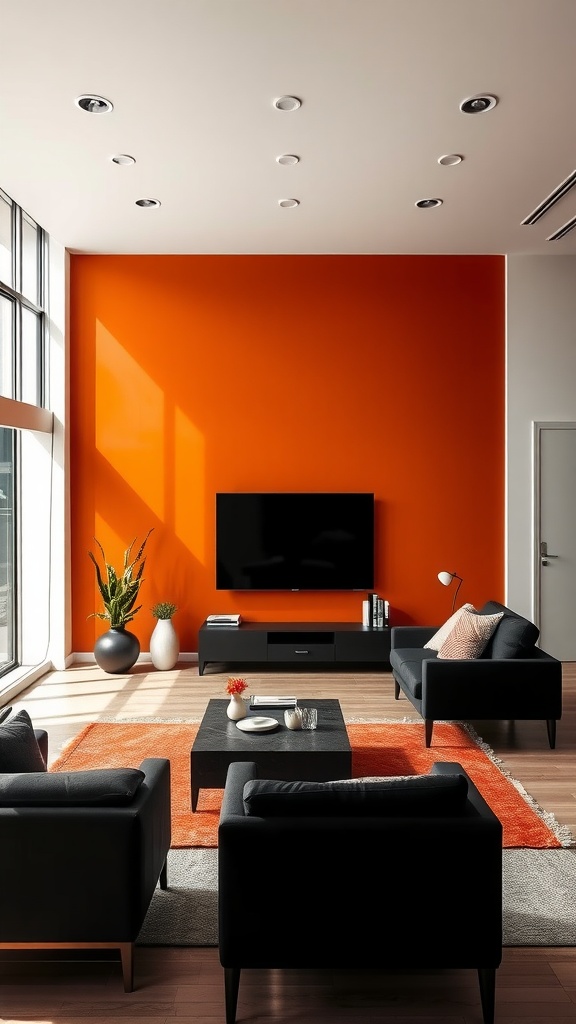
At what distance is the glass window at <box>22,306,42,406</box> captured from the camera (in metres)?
6.52

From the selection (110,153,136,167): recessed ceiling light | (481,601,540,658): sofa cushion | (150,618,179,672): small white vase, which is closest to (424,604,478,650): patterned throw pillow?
(481,601,540,658): sofa cushion

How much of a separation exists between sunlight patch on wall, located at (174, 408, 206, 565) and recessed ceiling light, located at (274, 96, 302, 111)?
322 centimetres

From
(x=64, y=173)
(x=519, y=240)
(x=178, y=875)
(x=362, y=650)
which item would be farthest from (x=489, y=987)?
(x=519, y=240)

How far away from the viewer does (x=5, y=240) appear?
5.93 m

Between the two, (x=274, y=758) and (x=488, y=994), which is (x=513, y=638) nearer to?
(x=274, y=758)

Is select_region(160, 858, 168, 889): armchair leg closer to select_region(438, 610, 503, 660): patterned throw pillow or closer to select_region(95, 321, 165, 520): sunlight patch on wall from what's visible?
select_region(438, 610, 503, 660): patterned throw pillow

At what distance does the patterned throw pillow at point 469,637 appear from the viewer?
495 centimetres

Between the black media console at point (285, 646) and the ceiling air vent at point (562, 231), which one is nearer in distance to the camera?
the ceiling air vent at point (562, 231)

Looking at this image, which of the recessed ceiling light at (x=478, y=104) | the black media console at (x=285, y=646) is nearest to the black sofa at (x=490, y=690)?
the black media console at (x=285, y=646)

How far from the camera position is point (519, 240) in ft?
21.3

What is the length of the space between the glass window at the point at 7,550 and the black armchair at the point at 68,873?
4120 millimetres

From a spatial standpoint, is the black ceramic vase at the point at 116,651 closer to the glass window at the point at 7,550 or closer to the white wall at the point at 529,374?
the glass window at the point at 7,550

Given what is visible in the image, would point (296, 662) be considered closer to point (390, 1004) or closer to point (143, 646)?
point (143, 646)

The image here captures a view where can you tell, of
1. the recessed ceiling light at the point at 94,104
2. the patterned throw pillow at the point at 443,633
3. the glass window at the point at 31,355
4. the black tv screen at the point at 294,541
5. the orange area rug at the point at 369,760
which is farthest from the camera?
the black tv screen at the point at 294,541
